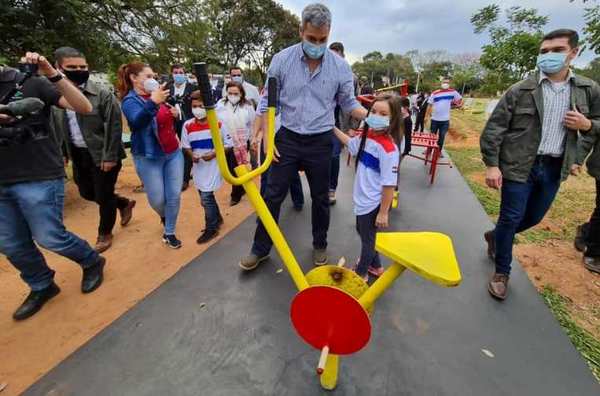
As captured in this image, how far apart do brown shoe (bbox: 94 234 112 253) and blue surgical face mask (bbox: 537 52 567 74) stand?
150 inches

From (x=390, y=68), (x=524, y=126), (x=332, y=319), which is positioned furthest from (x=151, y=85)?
(x=390, y=68)

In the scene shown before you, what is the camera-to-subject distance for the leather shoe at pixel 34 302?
212 cm

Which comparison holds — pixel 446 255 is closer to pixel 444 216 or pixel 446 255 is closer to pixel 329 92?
pixel 329 92

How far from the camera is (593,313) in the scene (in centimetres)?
223

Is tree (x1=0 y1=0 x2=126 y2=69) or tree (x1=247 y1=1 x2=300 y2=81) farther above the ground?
tree (x1=247 y1=1 x2=300 y2=81)

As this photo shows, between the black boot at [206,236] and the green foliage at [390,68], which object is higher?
the green foliage at [390,68]

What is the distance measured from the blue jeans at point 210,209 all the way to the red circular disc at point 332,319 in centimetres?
203

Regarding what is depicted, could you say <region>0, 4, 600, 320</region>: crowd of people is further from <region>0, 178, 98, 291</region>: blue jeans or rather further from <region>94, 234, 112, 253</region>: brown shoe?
<region>94, 234, 112, 253</region>: brown shoe

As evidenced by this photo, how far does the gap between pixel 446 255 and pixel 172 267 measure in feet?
7.65

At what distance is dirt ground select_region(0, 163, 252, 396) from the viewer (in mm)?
1843

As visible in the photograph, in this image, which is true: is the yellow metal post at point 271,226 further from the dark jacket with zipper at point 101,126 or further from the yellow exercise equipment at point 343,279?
the dark jacket with zipper at point 101,126

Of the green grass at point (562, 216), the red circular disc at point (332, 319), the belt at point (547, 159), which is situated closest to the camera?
the red circular disc at point (332, 319)

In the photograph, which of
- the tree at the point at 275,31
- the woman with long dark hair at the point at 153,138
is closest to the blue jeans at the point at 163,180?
the woman with long dark hair at the point at 153,138

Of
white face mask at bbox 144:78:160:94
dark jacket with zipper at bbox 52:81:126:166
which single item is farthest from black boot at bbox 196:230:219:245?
white face mask at bbox 144:78:160:94
